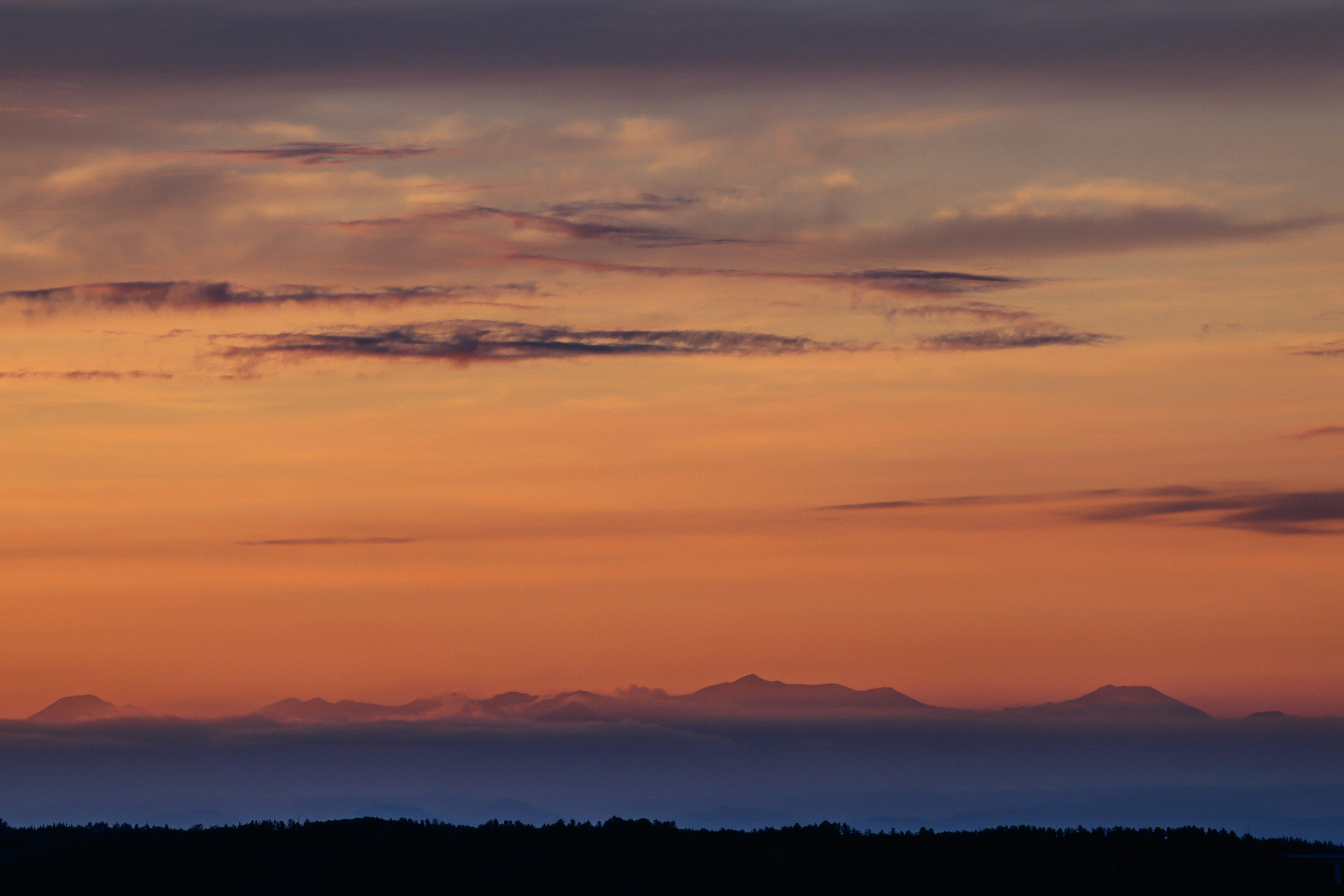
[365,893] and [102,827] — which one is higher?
[102,827]

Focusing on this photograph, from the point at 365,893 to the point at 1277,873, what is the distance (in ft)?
72.2

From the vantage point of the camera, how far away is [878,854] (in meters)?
41.2

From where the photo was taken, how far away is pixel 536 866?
4112 centimetres

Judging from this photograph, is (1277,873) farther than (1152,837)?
No

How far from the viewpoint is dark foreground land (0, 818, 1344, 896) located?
128 ft

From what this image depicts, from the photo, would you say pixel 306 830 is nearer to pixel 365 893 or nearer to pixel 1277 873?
pixel 365 893

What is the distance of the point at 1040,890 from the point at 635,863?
1007cm

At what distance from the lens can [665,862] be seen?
41438 mm

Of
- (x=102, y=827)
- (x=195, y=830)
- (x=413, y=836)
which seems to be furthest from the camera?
(x=102, y=827)

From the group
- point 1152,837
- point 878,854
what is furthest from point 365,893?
point 1152,837

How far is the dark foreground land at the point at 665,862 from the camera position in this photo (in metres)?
39.0

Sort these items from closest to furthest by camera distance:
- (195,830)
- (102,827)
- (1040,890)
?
1. (1040,890)
2. (195,830)
3. (102,827)

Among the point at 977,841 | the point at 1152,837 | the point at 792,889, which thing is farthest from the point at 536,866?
the point at 1152,837

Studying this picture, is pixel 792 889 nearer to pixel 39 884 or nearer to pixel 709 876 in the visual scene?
pixel 709 876
